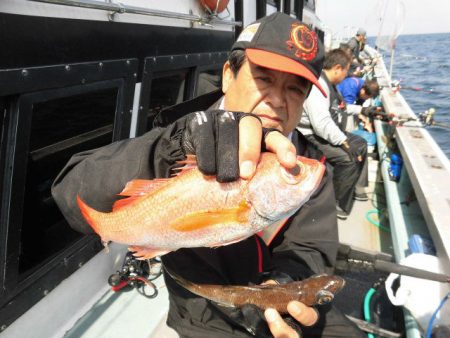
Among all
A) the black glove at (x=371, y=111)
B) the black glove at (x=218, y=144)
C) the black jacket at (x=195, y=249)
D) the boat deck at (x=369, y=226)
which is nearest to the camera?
the black glove at (x=218, y=144)

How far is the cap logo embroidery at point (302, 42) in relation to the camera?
204cm

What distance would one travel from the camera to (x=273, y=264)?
7.84ft

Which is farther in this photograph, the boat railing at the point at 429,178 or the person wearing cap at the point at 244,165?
the boat railing at the point at 429,178

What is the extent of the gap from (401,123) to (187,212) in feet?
24.5

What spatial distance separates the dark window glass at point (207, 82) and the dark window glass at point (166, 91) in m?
0.23

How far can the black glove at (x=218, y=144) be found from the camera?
1.38 m

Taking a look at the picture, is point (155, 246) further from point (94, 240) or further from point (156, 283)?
point (156, 283)

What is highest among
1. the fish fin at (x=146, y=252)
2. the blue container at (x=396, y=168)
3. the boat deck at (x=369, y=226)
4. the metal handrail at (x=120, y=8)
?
the metal handrail at (x=120, y=8)

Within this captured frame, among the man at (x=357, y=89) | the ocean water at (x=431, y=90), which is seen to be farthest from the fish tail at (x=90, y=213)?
the ocean water at (x=431, y=90)

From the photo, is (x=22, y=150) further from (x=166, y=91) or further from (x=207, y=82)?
(x=207, y=82)

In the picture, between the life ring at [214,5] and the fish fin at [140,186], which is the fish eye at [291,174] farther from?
the life ring at [214,5]

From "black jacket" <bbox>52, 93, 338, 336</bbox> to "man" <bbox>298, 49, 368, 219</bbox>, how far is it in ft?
8.94

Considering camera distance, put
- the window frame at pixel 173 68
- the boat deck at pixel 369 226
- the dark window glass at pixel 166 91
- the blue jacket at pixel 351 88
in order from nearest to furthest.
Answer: the window frame at pixel 173 68 → the dark window glass at pixel 166 91 → the boat deck at pixel 369 226 → the blue jacket at pixel 351 88

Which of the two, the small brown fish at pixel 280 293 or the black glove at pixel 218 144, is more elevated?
the black glove at pixel 218 144
